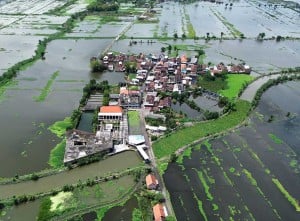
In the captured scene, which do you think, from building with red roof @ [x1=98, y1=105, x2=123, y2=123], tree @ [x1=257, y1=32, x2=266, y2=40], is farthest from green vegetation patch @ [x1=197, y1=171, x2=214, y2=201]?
tree @ [x1=257, y1=32, x2=266, y2=40]

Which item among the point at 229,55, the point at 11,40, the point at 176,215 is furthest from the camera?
the point at 11,40

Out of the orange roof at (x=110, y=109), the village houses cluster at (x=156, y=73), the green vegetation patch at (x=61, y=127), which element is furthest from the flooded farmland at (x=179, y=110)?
the village houses cluster at (x=156, y=73)

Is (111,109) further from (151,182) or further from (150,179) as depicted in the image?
(151,182)

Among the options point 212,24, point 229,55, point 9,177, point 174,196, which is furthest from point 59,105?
point 212,24

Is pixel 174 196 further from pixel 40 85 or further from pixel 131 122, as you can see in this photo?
pixel 40 85

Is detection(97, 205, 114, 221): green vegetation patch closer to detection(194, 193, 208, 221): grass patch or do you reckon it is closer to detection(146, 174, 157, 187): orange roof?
detection(146, 174, 157, 187): orange roof

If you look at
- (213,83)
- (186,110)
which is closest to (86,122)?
(186,110)
